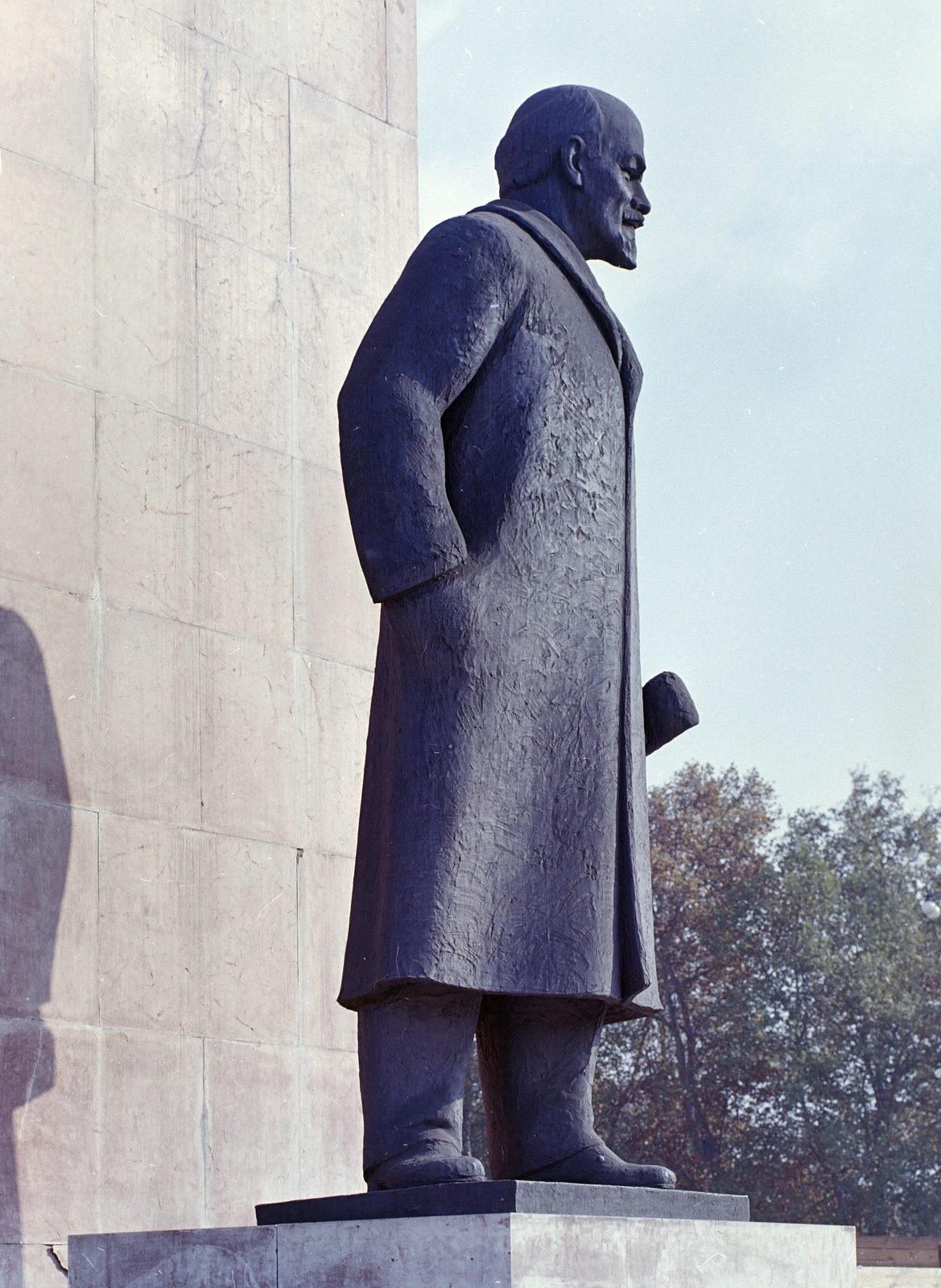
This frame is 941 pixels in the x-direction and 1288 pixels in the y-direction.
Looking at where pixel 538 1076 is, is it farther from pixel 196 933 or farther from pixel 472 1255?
pixel 196 933

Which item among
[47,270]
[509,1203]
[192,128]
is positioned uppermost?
[192,128]

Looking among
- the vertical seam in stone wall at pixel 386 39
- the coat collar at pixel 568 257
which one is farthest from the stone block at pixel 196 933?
the vertical seam in stone wall at pixel 386 39

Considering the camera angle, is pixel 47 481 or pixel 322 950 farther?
pixel 322 950

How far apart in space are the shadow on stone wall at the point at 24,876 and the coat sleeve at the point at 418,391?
156 cm

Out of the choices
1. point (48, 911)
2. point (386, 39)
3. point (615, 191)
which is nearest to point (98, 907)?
point (48, 911)

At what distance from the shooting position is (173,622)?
18.2ft

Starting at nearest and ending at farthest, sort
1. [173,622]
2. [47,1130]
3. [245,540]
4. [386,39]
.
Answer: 1. [47,1130]
2. [173,622]
3. [245,540]
4. [386,39]

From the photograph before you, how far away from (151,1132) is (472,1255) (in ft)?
6.89

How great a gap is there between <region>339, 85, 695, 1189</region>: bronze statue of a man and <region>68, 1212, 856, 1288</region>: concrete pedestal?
247 millimetres

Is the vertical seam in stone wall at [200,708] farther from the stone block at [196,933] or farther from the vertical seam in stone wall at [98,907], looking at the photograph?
the vertical seam in stone wall at [98,907]

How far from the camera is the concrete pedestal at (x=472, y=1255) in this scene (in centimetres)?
323

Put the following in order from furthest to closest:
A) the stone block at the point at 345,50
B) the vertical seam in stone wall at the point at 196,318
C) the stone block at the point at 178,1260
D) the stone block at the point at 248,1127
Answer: the stone block at the point at 345,50 → the vertical seam in stone wall at the point at 196,318 → the stone block at the point at 248,1127 → the stone block at the point at 178,1260

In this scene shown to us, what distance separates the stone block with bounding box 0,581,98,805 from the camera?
5055mm

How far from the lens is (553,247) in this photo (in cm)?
433
